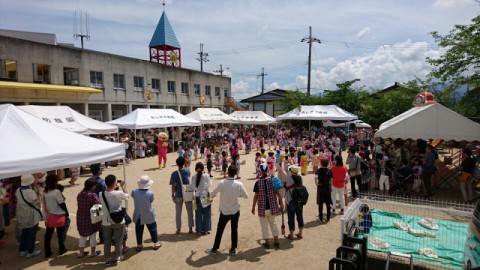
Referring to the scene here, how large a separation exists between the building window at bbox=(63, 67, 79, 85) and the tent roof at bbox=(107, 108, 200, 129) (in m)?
6.93

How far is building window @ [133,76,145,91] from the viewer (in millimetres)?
25494

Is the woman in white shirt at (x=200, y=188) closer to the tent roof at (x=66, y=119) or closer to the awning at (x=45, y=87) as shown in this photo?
the tent roof at (x=66, y=119)

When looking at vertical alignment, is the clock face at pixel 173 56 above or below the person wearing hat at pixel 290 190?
above

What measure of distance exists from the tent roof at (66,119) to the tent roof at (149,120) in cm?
268

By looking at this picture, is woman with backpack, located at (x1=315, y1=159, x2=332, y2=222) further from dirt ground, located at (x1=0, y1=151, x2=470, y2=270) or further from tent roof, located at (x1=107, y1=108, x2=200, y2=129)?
tent roof, located at (x1=107, y1=108, x2=200, y2=129)

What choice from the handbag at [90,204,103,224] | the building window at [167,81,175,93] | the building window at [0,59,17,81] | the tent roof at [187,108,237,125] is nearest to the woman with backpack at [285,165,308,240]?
the handbag at [90,204,103,224]

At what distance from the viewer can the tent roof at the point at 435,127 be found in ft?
28.2

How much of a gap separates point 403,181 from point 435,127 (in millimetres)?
1995

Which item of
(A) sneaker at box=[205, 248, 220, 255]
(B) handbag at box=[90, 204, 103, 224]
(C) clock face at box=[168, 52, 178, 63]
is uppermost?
(C) clock face at box=[168, 52, 178, 63]

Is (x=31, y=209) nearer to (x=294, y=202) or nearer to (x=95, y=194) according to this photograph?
(x=95, y=194)

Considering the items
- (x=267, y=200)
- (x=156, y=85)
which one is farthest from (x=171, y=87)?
(x=267, y=200)

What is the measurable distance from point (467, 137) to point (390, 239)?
5.91 metres

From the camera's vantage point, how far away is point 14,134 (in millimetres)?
5469

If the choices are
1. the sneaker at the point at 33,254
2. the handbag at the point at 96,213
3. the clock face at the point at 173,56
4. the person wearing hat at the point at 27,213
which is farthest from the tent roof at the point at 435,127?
the clock face at the point at 173,56
